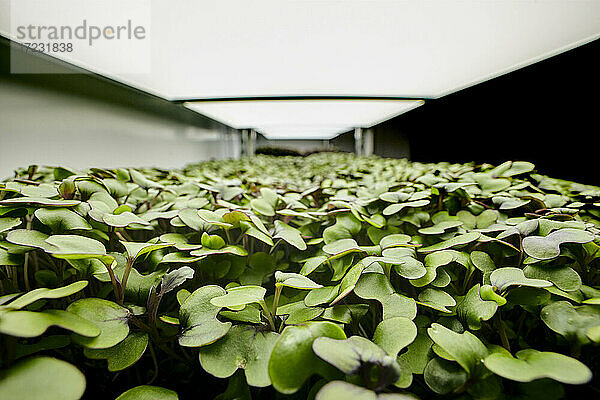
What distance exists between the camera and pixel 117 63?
5.99 feet

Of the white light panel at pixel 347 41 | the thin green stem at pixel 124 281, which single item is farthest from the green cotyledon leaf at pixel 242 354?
the white light panel at pixel 347 41

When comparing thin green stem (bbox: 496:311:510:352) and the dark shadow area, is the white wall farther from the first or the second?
the dark shadow area

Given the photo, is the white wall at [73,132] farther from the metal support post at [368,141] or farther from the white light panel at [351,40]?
the metal support post at [368,141]

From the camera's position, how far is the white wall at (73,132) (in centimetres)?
157

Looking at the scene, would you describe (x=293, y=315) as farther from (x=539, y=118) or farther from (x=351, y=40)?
(x=539, y=118)

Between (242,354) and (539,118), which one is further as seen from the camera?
(539,118)

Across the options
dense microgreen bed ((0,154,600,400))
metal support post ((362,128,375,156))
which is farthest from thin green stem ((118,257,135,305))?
metal support post ((362,128,375,156))

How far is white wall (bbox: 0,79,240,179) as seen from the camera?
1575 mm

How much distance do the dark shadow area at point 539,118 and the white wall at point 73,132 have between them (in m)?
2.71

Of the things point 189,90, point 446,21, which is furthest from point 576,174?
point 189,90

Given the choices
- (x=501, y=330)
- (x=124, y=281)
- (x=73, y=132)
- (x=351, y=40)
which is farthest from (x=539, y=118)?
A: (x=73, y=132)

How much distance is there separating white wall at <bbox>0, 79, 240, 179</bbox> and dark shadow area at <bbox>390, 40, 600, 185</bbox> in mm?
2711

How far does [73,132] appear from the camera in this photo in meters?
2.06

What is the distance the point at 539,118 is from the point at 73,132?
2.79 meters
